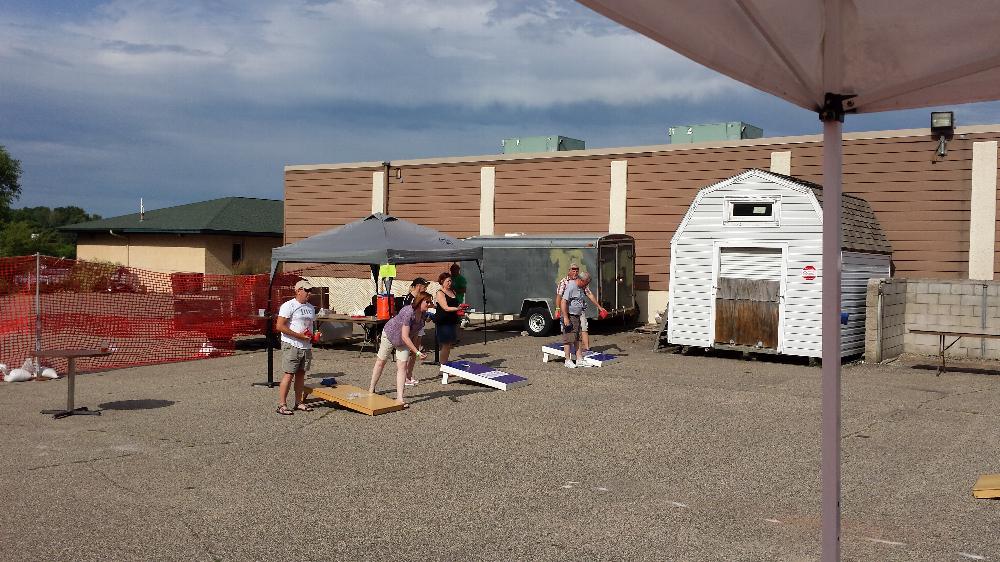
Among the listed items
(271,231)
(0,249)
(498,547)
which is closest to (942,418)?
(498,547)

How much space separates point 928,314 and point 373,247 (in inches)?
477

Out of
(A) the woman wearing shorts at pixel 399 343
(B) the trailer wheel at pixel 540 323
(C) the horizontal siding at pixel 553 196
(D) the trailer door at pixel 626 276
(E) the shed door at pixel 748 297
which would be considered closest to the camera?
(A) the woman wearing shorts at pixel 399 343

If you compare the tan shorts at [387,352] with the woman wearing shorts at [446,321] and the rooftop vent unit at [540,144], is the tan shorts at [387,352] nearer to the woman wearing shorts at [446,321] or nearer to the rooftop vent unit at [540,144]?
the woman wearing shorts at [446,321]

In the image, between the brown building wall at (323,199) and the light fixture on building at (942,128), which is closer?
the light fixture on building at (942,128)

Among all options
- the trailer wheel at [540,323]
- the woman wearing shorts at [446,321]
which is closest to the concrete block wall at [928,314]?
the trailer wheel at [540,323]

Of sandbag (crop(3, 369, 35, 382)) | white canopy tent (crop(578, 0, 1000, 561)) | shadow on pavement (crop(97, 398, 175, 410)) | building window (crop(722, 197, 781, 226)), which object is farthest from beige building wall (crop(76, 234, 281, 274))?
white canopy tent (crop(578, 0, 1000, 561))

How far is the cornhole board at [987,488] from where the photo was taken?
739cm

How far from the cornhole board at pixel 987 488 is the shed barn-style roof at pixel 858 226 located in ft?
34.0

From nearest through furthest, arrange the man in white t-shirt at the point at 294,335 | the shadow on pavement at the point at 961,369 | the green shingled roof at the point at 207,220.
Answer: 1. the man in white t-shirt at the point at 294,335
2. the shadow on pavement at the point at 961,369
3. the green shingled roof at the point at 207,220

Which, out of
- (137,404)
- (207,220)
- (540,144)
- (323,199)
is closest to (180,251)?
(207,220)

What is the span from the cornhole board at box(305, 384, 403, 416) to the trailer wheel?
10787mm

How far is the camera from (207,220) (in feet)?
143

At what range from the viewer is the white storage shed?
1752 centimetres

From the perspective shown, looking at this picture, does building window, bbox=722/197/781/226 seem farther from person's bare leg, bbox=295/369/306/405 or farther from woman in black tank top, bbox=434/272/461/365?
person's bare leg, bbox=295/369/306/405
